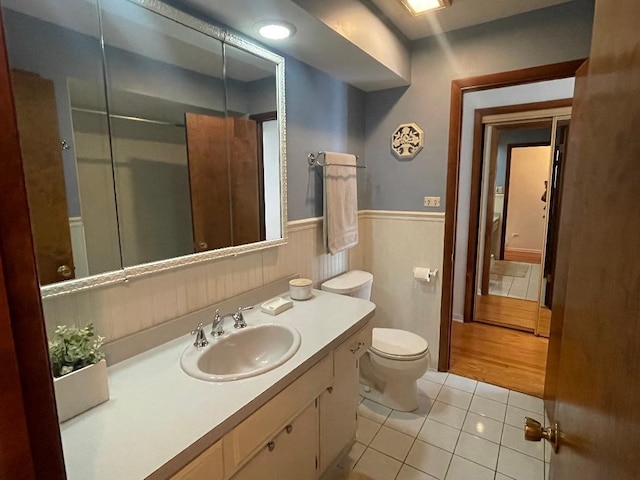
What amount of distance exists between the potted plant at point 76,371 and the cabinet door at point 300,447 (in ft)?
1.96

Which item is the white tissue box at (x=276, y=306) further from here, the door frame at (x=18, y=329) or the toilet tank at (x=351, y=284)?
the door frame at (x=18, y=329)

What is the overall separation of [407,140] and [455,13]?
0.78 meters

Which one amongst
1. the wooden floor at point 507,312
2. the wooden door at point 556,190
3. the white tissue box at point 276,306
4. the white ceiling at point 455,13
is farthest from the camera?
the wooden floor at point 507,312

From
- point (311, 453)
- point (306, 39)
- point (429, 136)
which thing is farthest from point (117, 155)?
point (429, 136)

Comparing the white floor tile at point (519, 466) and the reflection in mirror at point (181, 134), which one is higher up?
the reflection in mirror at point (181, 134)

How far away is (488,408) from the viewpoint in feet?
7.16

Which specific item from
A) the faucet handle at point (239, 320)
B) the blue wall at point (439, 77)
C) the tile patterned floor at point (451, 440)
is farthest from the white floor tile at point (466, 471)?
the blue wall at point (439, 77)

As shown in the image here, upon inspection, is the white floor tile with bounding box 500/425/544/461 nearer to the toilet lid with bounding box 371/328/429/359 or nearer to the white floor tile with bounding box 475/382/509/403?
the white floor tile with bounding box 475/382/509/403

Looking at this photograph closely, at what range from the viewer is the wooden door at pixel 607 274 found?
1.50ft

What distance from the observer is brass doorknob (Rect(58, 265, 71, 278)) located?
106cm

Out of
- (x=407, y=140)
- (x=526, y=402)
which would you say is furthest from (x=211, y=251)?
(x=526, y=402)

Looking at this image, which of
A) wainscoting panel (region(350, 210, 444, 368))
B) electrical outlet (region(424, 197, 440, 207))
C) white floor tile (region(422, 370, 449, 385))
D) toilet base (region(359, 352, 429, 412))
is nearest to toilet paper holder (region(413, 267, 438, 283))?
wainscoting panel (region(350, 210, 444, 368))

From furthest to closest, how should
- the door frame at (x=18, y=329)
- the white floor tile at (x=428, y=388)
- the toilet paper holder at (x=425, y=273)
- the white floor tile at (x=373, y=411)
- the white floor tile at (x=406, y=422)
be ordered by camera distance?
the toilet paper holder at (x=425, y=273)
the white floor tile at (x=428, y=388)
the white floor tile at (x=373, y=411)
the white floor tile at (x=406, y=422)
the door frame at (x=18, y=329)

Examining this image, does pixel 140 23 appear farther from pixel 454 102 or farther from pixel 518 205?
pixel 518 205
